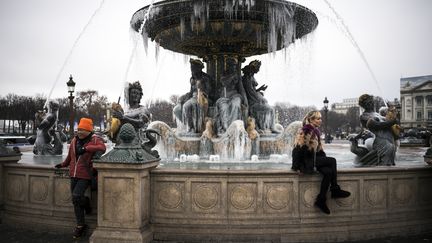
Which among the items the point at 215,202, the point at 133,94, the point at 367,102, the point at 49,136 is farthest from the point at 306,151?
the point at 49,136

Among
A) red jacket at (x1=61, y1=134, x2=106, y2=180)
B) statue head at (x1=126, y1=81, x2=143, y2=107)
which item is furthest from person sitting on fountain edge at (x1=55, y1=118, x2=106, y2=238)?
statue head at (x1=126, y1=81, x2=143, y2=107)

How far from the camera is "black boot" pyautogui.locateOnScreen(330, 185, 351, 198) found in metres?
6.75

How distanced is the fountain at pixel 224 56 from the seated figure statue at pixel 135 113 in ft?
11.9

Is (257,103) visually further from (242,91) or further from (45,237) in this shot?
(45,237)

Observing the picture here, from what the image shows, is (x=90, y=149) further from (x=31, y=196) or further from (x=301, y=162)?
(x=301, y=162)

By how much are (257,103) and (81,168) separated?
31.5 ft

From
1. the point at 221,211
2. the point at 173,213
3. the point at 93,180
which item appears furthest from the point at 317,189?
the point at 93,180

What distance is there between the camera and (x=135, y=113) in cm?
1038

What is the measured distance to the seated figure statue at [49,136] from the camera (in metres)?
14.6

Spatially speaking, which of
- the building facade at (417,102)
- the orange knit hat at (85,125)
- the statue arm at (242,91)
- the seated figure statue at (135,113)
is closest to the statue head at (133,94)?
the seated figure statue at (135,113)

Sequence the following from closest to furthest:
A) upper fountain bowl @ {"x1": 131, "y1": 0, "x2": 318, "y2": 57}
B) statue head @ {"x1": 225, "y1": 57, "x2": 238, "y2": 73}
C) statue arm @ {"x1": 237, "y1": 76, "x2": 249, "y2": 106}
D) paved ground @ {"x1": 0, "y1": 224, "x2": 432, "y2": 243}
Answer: paved ground @ {"x1": 0, "y1": 224, "x2": 432, "y2": 243} < upper fountain bowl @ {"x1": 131, "y1": 0, "x2": 318, "y2": 57} < statue arm @ {"x1": 237, "y1": 76, "x2": 249, "y2": 106} < statue head @ {"x1": 225, "y1": 57, "x2": 238, "y2": 73}

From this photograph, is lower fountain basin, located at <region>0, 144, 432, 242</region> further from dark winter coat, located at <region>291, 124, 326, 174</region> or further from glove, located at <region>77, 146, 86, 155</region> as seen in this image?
glove, located at <region>77, 146, 86, 155</region>

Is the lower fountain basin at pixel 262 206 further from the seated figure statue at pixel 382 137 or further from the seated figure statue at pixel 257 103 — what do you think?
the seated figure statue at pixel 257 103

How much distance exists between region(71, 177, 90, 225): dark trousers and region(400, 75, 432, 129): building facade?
131665 mm
